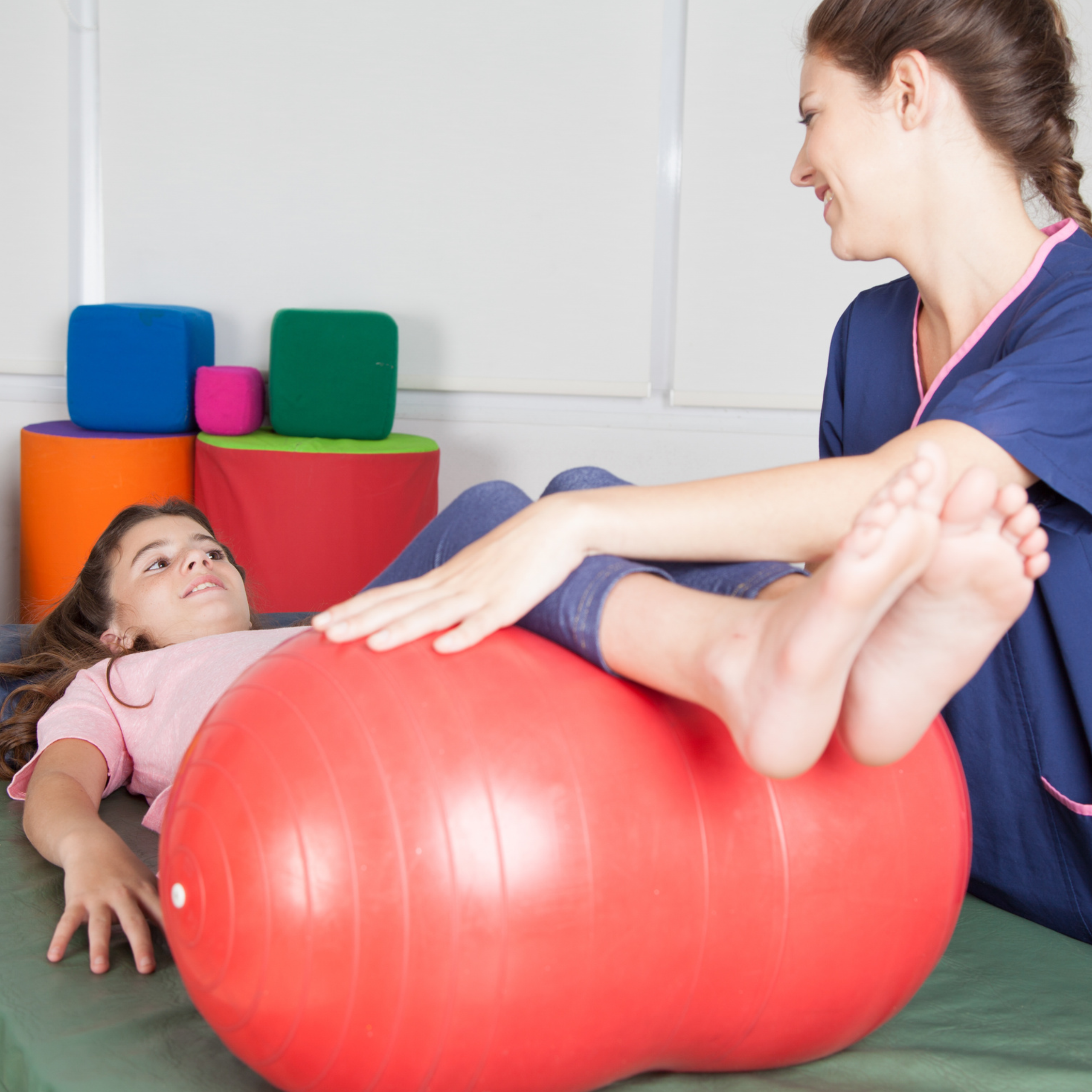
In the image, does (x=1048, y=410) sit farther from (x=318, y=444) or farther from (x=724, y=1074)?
(x=318, y=444)

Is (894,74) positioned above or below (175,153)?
below

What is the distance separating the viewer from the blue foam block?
116 inches

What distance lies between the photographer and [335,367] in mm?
2955

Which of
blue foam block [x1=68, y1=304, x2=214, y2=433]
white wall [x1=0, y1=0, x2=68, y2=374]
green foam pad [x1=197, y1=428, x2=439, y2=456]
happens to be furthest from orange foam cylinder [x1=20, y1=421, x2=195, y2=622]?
white wall [x1=0, y1=0, x2=68, y2=374]

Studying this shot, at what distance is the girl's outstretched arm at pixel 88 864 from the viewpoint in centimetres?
104

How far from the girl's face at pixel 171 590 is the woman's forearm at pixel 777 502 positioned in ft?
3.01

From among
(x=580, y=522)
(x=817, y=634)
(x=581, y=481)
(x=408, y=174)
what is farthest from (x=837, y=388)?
(x=408, y=174)

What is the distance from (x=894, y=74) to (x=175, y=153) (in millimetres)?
2785

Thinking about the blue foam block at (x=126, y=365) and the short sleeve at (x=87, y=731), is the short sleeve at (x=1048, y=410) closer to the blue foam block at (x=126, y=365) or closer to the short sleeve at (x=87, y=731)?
the short sleeve at (x=87, y=731)

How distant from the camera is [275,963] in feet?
2.38

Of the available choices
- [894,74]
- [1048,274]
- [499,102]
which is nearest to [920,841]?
[1048,274]

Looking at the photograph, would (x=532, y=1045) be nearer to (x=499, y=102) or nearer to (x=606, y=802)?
(x=606, y=802)

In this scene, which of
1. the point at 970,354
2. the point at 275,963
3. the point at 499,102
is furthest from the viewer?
the point at 499,102

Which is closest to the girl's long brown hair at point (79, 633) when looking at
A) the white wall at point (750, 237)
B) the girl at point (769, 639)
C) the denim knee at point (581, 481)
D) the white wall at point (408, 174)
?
the girl at point (769, 639)
